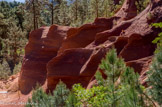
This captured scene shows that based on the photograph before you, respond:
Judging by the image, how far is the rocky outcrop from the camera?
12.3 m

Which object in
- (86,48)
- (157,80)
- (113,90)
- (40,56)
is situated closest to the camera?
(157,80)

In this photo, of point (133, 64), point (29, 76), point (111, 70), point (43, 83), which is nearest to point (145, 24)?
point (133, 64)

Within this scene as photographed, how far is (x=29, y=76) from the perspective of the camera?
19.8 meters

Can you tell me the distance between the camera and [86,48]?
15359 mm

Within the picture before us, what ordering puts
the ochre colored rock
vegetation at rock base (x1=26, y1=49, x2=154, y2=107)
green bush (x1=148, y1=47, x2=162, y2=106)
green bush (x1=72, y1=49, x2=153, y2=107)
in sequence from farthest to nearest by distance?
the ochre colored rock
vegetation at rock base (x1=26, y1=49, x2=154, y2=107)
green bush (x1=72, y1=49, x2=153, y2=107)
green bush (x1=148, y1=47, x2=162, y2=106)

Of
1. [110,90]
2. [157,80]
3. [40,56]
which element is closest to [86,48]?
[40,56]

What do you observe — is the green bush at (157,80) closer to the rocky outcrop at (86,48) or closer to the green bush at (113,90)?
the green bush at (113,90)

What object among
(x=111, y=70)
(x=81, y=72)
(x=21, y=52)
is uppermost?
(x=111, y=70)

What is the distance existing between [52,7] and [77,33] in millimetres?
16416

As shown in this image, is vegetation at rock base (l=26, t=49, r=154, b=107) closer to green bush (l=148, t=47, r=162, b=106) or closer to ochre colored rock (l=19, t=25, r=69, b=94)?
green bush (l=148, t=47, r=162, b=106)

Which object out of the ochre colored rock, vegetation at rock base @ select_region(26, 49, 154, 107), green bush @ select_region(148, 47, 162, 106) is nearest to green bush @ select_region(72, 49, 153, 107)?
vegetation at rock base @ select_region(26, 49, 154, 107)

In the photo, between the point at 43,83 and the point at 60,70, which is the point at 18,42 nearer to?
the point at 43,83

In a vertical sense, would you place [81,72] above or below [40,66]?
above

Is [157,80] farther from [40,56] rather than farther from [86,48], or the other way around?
[40,56]
